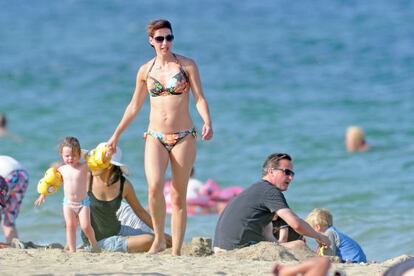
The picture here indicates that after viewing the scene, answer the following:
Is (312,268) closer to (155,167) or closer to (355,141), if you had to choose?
(155,167)

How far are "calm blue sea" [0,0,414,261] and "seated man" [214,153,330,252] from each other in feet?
7.82

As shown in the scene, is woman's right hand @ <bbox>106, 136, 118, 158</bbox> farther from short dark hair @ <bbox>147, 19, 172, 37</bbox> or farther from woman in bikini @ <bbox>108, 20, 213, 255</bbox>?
short dark hair @ <bbox>147, 19, 172, 37</bbox>

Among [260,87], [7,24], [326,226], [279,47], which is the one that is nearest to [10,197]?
[326,226]

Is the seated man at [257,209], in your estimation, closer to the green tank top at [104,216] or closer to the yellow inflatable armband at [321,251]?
the yellow inflatable armband at [321,251]

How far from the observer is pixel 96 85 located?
915 inches

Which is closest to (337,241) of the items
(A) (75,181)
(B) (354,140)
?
(A) (75,181)

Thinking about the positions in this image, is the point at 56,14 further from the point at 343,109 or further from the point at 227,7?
the point at 343,109

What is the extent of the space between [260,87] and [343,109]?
2731 millimetres

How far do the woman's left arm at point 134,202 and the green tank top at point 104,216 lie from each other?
0.13ft

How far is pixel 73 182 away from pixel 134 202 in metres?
0.98

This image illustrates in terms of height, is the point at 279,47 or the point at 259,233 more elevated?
the point at 279,47

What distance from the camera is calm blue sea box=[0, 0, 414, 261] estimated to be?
13977 millimetres

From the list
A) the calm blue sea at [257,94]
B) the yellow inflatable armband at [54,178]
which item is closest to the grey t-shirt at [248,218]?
the yellow inflatable armband at [54,178]

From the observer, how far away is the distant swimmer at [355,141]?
16.5m
